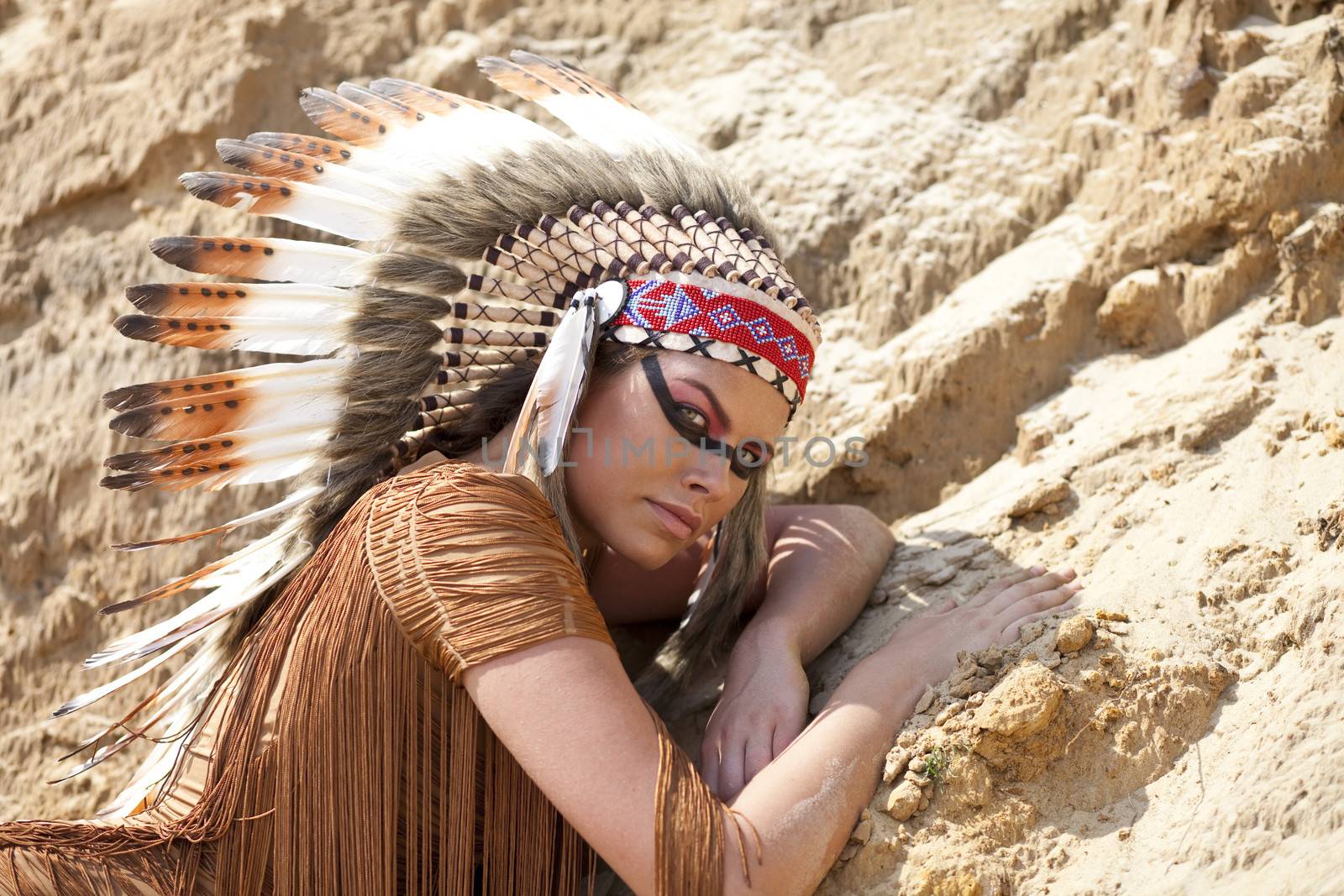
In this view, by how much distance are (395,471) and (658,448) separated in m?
0.52

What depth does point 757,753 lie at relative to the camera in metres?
1.89

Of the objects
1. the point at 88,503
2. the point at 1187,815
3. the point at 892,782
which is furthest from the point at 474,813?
the point at 88,503

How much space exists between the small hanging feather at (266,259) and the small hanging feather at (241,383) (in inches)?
6.3

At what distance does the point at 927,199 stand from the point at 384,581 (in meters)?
1.72

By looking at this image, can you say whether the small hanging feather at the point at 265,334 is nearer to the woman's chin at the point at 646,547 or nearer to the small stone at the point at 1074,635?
the woman's chin at the point at 646,547

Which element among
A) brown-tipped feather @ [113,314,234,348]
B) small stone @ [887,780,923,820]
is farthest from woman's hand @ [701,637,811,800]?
brown-tipped feather @ [113,314,234,348]

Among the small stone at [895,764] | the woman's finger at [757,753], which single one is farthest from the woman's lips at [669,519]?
the small stone at [895,764]

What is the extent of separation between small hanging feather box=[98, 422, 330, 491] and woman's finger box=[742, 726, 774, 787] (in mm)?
922

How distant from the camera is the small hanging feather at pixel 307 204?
6.92ft

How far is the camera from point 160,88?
3123 millimetres

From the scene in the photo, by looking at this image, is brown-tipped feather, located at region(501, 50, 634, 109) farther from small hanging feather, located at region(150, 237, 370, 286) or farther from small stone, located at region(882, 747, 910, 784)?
small stone, located at region(882, 747, 910, 784)

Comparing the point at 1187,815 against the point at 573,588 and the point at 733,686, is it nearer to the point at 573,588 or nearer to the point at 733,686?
the point at 733,686

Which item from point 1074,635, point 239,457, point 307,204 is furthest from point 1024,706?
point 307,204

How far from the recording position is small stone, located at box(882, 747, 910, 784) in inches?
70.3
